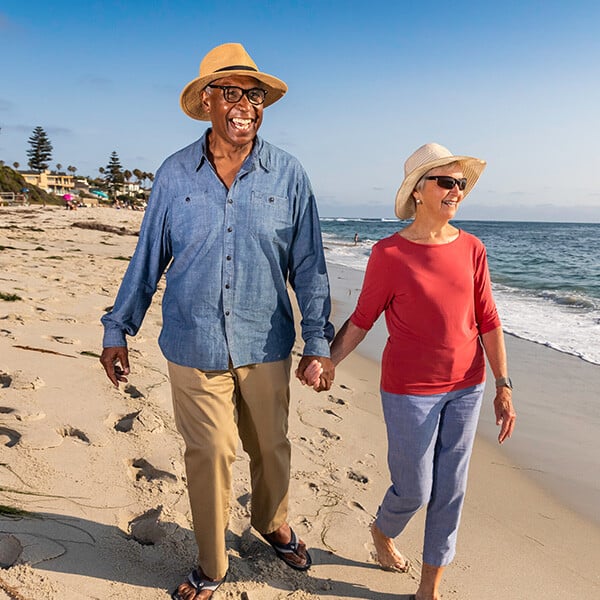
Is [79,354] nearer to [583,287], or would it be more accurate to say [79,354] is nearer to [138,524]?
[138,524]

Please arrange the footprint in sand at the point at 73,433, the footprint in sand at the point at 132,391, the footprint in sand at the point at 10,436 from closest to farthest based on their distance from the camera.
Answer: the footprint in sand at the point at 10,436
the footprint in sand at the point at 73,433
the footprint in sand at the point at 132,391

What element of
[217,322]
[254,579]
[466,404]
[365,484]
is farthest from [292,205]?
[365,484]

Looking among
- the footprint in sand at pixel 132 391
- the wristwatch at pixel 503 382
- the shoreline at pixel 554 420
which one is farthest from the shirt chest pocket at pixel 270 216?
the shoreline at pixel 554 420

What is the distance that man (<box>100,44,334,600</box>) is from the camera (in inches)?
93.1

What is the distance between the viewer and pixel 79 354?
5234 mm

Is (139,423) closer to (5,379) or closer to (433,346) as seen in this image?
(5,379)

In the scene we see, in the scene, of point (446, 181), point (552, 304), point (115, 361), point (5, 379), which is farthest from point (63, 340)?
point (552, 304)

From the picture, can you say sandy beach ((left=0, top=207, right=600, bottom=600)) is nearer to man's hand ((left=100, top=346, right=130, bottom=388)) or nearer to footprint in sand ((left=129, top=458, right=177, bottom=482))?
footprint in sand ((left=129, top=458, right=177, bottom=482))

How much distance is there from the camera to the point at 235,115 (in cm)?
239

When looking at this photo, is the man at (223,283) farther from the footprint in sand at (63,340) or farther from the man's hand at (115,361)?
the footprint in sand at (63,340)

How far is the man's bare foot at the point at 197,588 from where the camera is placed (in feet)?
7.88

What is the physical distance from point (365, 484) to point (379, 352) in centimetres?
397

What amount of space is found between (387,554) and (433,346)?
1096 millimetres

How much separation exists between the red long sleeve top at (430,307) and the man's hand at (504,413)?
194 mm
